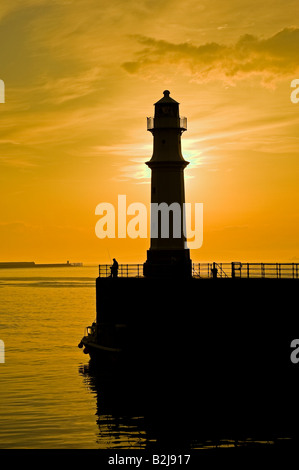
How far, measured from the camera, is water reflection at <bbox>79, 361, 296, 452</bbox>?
26.5m

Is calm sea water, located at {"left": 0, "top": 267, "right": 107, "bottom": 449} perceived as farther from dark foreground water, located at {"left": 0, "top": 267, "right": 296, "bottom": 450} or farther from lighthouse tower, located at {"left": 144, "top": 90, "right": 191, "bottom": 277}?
lighthouse tower, located at {"left": 144, "top": 90, "right": 191, "bottom": 277}

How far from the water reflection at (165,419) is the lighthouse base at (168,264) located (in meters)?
7.82

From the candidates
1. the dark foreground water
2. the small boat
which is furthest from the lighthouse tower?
the dark foreground water

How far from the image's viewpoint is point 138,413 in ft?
101

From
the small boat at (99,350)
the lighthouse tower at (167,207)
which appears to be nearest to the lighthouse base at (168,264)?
the lighthouse tower at (167,207)

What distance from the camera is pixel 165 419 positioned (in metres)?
29.7

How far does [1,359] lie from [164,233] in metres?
14.9

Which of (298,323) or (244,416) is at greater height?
(298,323)

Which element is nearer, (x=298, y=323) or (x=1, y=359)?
(x=298, y=323)

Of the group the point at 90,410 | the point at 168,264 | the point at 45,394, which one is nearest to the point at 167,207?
the point at 168,264

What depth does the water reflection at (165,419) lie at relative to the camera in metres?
26.5

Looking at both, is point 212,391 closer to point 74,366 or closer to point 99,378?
point 99,378

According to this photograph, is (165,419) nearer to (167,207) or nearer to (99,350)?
(99,350)
